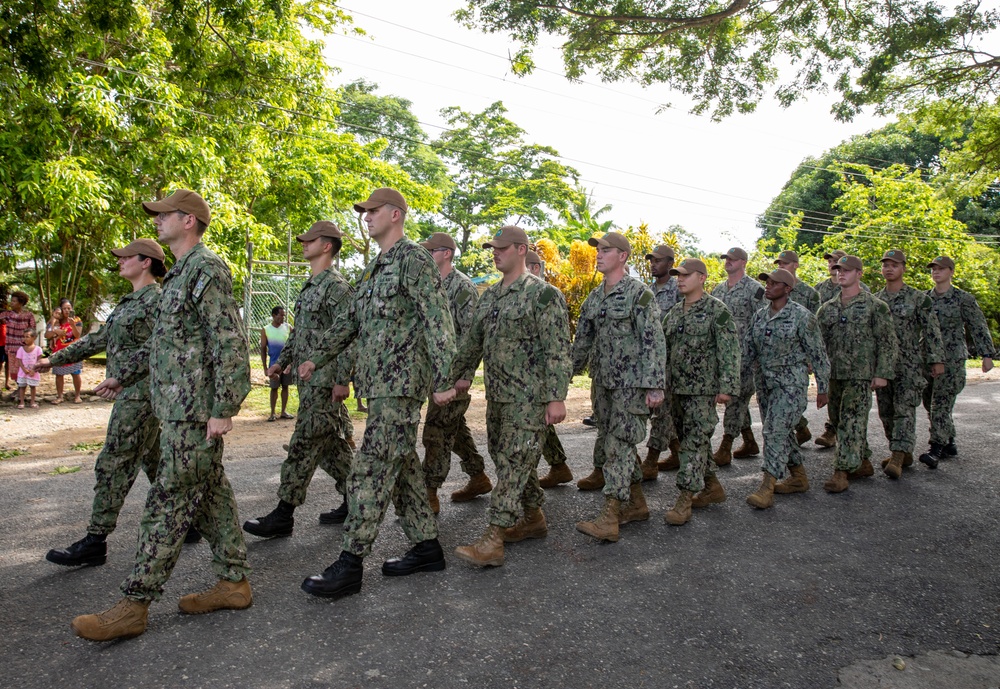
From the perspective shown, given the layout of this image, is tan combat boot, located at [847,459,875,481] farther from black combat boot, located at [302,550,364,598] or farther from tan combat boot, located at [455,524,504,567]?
black combat boot, located at [302,550,364,598]

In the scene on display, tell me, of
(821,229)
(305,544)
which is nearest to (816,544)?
(305,544)

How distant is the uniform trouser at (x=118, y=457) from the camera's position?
14.0ft

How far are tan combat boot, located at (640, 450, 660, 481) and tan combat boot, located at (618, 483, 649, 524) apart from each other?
1.19 metres

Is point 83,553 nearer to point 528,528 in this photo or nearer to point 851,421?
point 528,528

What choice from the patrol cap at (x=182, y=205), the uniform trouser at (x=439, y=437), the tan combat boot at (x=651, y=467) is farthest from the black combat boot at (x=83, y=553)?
the tan combat boot at (x=651, y=467)

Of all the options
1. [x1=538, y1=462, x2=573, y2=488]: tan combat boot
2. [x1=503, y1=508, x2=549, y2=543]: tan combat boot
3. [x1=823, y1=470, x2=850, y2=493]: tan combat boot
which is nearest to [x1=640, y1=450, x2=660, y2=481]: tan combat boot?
[x1=538, y1=462, x2=573, y2=488]: tan combat boot

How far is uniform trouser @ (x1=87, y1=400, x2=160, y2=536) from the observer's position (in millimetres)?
4262

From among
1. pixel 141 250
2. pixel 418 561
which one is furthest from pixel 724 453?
pixel 141 250

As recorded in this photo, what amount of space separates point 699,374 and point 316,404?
9.64 ft

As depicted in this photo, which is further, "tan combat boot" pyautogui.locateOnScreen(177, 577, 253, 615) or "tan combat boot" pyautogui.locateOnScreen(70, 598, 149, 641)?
"tan combat boot" pyautogui.locateOnScreen(177, 577, 253, 615)

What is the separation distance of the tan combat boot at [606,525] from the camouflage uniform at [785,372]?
5.37 ft

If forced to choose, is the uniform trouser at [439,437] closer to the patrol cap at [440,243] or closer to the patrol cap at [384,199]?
the patrol cap at [440,243]

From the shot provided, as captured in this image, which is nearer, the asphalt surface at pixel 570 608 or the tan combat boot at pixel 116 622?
the asphalt surface at pixel 570 608

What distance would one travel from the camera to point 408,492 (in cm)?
420
